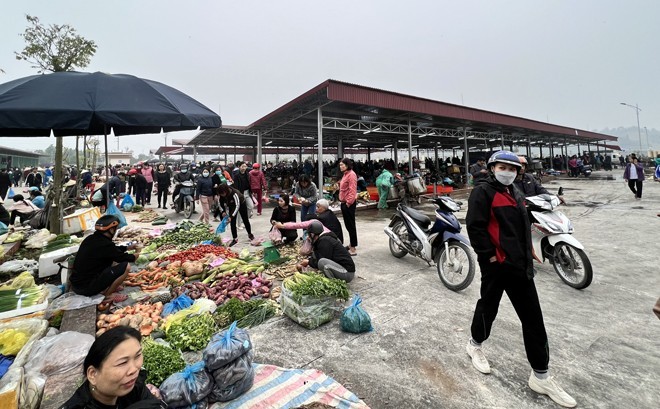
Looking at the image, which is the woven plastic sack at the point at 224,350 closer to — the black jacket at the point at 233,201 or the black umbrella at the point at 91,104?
the black umbrella at the point at 91,104

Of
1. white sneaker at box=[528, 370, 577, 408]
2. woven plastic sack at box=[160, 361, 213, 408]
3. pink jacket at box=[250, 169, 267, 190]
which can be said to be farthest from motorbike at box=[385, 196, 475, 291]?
pink jacket at box=[250, 169, 267, 190]

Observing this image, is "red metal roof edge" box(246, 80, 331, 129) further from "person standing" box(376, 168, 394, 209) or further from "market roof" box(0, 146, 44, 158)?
"market roof" box(0, 146, 44, 158)

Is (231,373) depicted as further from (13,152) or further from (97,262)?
(13,152)

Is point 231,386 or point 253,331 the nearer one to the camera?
point 231,386

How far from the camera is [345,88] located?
968 centimetres

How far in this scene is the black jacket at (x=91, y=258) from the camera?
3.52m

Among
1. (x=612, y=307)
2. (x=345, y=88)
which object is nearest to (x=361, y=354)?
(x=612, y=307)

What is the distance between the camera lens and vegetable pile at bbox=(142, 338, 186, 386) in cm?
219

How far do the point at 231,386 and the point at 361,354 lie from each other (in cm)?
116

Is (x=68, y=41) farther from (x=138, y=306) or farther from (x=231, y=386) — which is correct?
(x=231, y=386)

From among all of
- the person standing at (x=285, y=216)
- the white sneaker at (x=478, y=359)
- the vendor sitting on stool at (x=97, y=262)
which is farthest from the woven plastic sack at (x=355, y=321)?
the person standing at (x=285, y=216)

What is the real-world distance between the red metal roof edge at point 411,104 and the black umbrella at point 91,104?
615cm

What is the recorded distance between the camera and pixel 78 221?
22.9 feet

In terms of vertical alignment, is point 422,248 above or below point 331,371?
above
